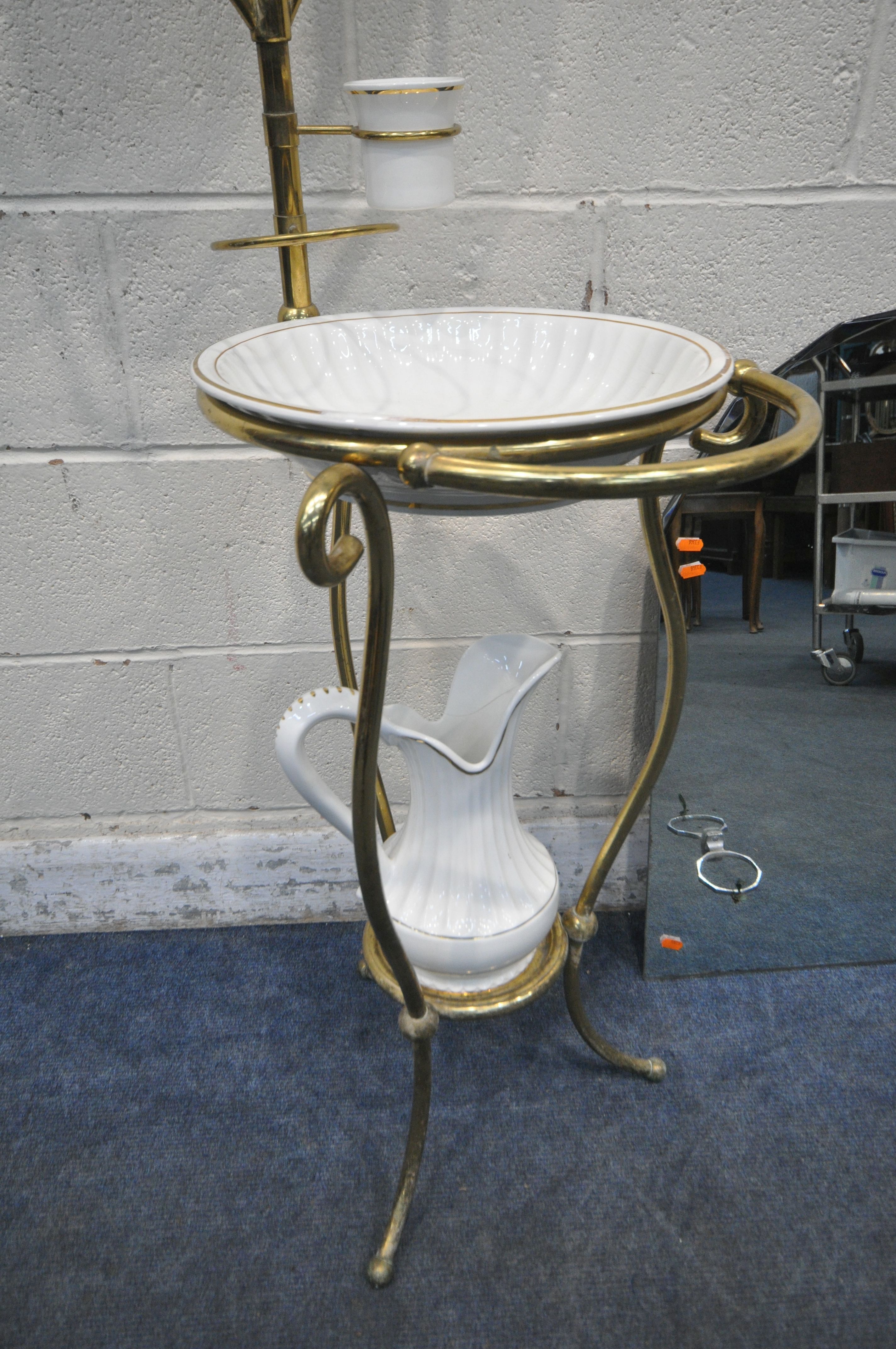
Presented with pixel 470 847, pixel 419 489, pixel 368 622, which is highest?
pixel 419 489

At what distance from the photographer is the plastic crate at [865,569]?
3.73 feet

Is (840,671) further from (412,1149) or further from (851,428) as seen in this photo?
(412,1149)

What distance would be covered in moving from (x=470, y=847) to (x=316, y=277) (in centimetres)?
67

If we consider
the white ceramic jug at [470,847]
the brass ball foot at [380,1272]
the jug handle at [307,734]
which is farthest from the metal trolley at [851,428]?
the brass ball foot at [380,1272]

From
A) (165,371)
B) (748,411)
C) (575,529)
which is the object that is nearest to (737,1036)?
(575,529)

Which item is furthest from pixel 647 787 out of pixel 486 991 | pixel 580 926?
pixel 486 991

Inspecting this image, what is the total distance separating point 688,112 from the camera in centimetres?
98

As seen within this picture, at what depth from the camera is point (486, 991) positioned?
3.15ft

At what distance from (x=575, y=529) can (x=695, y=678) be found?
0.26m

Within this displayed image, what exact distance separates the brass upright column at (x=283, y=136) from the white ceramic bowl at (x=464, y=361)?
69 mm

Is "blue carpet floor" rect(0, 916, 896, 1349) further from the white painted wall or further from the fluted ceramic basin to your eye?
the fluted ceramic basin

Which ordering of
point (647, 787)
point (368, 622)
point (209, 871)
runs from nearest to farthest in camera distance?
1. point (368, 622)
2. point (647, 787)
3. point (209, 871)

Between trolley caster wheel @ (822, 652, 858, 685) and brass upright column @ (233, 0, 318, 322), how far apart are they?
2.62ft

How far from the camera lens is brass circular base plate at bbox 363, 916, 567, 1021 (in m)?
0.94
